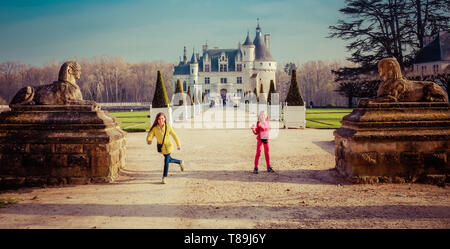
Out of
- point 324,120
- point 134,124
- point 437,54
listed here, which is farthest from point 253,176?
point 437,54

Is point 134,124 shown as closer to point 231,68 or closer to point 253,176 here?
point 253,176

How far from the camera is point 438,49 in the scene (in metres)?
33.9

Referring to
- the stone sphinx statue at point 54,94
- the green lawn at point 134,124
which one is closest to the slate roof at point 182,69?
the green lawn at point 134,124

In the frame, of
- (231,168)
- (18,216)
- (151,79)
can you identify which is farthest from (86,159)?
(151,79)

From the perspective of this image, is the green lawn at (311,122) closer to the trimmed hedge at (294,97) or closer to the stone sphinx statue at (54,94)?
the trimmed hedge at (294,97)

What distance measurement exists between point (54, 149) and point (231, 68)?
2692 inches

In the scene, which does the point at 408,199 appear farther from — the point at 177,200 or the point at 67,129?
the point at 67,129

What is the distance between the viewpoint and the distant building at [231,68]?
219 ft

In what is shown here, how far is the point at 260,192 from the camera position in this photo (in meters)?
4.79

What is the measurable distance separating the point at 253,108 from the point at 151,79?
53814 mm

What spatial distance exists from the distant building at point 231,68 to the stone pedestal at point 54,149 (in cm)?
6117

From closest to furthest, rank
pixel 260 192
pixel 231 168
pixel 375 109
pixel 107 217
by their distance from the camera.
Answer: pixel 107 217 → pixel 260 192 → pixel 375 109 → pixel 231 168

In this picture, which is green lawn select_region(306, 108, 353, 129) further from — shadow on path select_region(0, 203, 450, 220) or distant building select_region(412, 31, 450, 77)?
distant building select_region(412, 31, 450, 77)

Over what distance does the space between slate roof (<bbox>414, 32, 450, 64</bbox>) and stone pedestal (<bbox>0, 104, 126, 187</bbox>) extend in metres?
36.7
